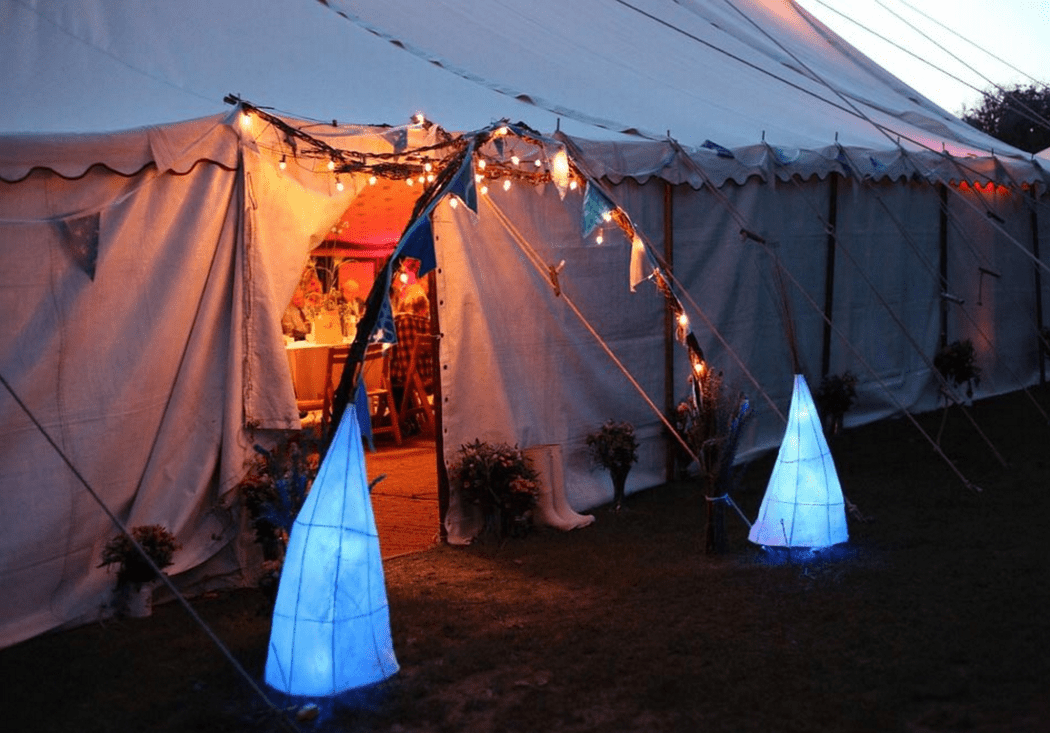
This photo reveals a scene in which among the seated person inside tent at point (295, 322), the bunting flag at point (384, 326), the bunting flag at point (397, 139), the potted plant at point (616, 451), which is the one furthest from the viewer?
the seated person inside tent at point (295, 322)

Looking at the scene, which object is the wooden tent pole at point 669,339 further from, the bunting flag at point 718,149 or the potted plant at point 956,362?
the potted plant at point 956,362

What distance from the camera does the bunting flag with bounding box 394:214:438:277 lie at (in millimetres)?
4453

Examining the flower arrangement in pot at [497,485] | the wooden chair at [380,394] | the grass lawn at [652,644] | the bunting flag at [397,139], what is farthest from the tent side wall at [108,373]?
the wooden chair at [380,394]

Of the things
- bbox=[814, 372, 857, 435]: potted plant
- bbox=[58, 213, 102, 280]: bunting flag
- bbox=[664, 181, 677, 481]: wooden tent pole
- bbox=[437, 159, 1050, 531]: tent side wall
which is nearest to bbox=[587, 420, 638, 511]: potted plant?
bbox=[437, 159, 1050, 531]: tent side wall

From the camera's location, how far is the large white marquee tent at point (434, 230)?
484 centimetres

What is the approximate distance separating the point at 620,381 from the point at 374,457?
7.52 feet

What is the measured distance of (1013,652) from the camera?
423 centimetres

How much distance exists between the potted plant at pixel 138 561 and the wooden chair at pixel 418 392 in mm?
4407

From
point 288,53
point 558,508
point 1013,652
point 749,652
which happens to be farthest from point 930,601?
point 288,53

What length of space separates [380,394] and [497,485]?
3203 mm

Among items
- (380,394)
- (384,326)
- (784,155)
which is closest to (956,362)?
(784,155)

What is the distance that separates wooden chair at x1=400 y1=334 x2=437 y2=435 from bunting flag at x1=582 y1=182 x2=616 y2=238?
376cm

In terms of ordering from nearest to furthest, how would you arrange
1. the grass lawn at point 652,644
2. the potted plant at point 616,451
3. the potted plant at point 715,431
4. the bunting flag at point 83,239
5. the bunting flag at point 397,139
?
1. the grass lawn at point 652,644
2. the bunting flag at point 83,239
3. the potted plant at point 715,431
4. the bunting flag at point 397,139
5. the potted plant at point 616,451

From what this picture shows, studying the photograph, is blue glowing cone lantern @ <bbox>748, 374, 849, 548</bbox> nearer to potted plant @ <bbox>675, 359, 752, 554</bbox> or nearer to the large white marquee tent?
potted plant @ <bbox>675, 359, 752, 554</bbox>
